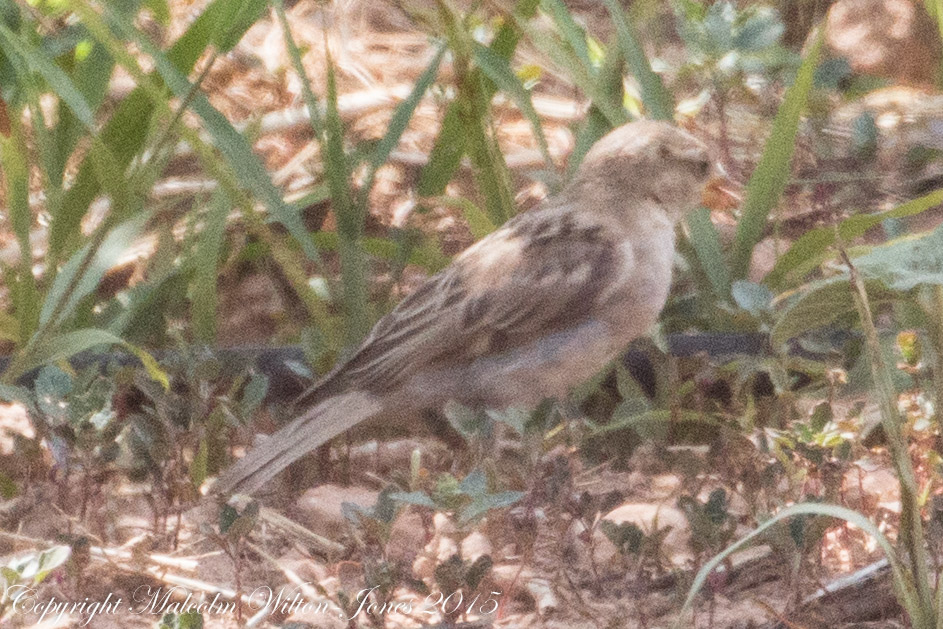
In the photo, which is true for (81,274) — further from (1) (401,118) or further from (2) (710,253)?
(2) (710,253)

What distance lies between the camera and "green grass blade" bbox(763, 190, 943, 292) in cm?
346

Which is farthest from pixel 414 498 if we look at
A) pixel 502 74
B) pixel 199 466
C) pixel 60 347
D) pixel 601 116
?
pixel 601 116

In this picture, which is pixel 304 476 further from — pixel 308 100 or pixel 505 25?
pixel 505 25

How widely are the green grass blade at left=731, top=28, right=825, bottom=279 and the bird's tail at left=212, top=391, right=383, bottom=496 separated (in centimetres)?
111

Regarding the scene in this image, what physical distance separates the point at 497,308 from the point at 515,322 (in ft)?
0.19

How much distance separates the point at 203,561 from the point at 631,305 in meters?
1.21

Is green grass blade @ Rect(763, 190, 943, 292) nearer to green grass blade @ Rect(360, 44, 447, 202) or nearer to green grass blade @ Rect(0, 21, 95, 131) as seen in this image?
green grass blade @ Rect(360, 44, 447, 202)

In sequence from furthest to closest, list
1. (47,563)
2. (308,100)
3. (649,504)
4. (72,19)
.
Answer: (72,19) < (308,100) < (649,504) < (47,563)

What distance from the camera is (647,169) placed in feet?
11.5

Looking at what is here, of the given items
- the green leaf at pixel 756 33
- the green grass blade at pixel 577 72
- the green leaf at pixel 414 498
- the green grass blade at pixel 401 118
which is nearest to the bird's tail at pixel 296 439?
the green grass blade at pixel 401 118

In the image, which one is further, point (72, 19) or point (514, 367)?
point (72, 19)

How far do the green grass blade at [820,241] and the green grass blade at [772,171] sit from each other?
4.2 inches

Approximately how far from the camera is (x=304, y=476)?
128 inches

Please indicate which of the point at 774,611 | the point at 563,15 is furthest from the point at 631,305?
the point at 774,611
